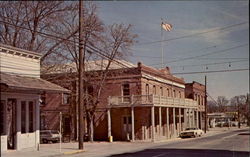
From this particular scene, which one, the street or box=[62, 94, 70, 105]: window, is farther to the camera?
box=[62, 94, 70, 105]: window

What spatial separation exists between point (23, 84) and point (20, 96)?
1.71 metres

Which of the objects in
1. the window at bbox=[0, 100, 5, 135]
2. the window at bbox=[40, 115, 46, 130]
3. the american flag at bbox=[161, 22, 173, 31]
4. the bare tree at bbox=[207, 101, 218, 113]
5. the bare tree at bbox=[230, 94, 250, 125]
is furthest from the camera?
the bare tree at bbox=[207, 101, 218, 113]

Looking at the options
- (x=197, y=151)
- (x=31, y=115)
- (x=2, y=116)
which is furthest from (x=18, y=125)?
(x=197, y=151)

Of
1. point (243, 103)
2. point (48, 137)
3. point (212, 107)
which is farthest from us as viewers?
point (212, 107)

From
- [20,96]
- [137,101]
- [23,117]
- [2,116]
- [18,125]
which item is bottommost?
[18,125]

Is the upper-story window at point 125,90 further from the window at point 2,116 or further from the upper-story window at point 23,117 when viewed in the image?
the window at point 2,116

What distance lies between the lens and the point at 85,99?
36.1 m

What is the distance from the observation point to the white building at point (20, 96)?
65.0ft

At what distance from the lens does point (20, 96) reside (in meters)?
20.9

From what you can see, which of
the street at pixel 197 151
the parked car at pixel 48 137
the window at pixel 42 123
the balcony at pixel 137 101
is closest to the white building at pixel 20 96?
the street at pixel 197 151

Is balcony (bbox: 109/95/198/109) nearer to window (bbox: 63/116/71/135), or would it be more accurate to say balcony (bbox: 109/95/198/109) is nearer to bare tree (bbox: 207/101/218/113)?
window (bbox: 63/116/71/135)

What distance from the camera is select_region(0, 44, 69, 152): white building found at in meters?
19.8

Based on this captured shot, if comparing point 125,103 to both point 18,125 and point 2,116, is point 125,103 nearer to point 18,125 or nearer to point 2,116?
point 18,125

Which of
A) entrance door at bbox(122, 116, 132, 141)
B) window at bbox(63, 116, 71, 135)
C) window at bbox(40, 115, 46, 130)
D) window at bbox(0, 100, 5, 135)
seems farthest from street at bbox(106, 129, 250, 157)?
window at bbox(40, 115, 46, 130)
